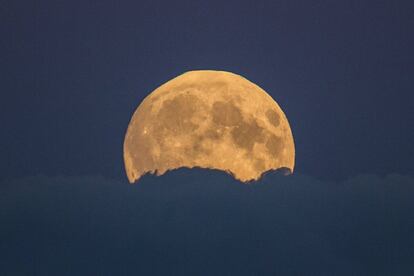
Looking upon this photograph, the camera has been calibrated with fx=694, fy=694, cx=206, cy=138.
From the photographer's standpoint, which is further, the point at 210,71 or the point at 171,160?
the point at 210,71

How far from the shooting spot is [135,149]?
35.0ft

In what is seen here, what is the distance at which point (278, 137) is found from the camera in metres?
10.8

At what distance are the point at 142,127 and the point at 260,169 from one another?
1.92 metres

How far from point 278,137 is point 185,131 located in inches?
60.0

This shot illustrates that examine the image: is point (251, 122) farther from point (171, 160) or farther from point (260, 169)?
point (171, 160)

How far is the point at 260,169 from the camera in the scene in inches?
409

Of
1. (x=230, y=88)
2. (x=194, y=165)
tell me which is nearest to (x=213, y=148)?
(x=194, y=165)

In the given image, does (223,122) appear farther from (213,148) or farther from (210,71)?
(210,71)

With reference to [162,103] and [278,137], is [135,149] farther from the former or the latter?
[278,137]

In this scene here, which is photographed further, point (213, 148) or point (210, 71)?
point (210, 71)

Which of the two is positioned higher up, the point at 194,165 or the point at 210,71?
the point at 210,71

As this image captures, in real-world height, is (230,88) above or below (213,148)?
above

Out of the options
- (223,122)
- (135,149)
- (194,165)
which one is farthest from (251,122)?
(135,149)

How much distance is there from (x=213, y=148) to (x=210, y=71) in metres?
1.65
